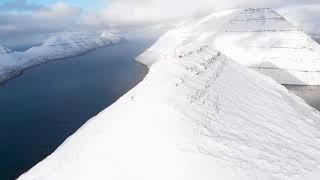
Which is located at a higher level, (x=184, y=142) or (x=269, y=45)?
(x=184, y=142)

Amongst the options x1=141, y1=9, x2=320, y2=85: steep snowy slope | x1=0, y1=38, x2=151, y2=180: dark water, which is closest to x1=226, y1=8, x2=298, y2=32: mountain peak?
x1=141, y1=9, x2=320, y2=85: steep snowy slope

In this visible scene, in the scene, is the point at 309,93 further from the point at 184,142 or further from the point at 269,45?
the point at 184,142

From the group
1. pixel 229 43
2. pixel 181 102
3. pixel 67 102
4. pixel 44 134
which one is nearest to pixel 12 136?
pixel 44 134

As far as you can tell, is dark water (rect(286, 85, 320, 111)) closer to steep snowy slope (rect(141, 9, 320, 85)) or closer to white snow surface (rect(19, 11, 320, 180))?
steep snowy slope (rect(141, 9, 320, 85))

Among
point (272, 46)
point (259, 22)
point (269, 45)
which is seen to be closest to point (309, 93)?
point (272, 46)

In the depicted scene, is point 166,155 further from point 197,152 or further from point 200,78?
point 200,78

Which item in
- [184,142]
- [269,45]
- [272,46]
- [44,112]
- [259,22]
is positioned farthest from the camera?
[259,22]

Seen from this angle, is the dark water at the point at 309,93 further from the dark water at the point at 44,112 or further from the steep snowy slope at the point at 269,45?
the dark water at the point at 44,112
